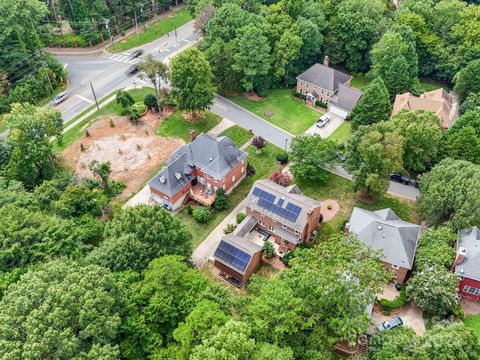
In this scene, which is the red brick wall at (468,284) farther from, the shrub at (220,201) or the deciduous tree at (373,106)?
the shrub at (220,201)

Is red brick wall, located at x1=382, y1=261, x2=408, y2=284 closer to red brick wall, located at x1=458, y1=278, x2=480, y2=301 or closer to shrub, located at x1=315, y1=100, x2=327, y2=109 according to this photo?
red brick wall, located at x1=458, y1=278, x2=480, y2=301

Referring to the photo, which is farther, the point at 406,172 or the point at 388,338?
the point at 406,172

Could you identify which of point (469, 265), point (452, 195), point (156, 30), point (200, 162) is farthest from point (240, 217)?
point (156, 30)

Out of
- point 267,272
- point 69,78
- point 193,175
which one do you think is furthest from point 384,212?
point 69,78

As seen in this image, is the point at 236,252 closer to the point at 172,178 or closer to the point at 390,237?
the point at 172,178

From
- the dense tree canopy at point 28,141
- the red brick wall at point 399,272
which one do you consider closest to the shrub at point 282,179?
the red brick wall at point 399,272

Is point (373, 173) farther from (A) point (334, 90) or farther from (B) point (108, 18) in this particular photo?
(B) point (108, 18)
